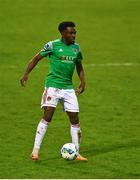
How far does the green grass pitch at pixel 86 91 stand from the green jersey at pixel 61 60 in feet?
5.09

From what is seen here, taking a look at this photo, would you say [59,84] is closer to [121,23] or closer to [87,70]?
[87,70]

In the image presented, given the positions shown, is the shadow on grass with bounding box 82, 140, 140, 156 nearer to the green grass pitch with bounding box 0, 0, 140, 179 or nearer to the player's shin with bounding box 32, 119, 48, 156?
the green grass pitch with bounding box 0, 0, 140, 179

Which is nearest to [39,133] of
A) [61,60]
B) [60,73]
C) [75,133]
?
[75,133]

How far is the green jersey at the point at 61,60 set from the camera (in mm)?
15062

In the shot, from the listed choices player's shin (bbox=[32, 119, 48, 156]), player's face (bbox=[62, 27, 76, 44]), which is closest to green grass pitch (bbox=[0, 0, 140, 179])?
player's shin (bbox=[32, 119, 48, 156])

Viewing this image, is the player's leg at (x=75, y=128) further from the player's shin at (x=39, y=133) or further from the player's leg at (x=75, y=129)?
the player's shin at (x=39, y=133)

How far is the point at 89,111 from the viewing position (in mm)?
20453

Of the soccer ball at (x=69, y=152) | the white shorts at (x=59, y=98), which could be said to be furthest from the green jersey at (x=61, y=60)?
the soccer ball at (x=69, y=152)

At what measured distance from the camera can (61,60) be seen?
15.1 meters

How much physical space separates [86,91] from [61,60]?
8.07 meters

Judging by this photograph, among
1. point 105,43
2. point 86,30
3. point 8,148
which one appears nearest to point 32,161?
point 8,148

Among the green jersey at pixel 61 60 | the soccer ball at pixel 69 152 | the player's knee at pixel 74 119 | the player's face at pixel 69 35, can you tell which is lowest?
the soccer ball at pixel 69 152

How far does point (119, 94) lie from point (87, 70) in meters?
3.60

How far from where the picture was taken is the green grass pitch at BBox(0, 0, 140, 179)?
15.0 meters
